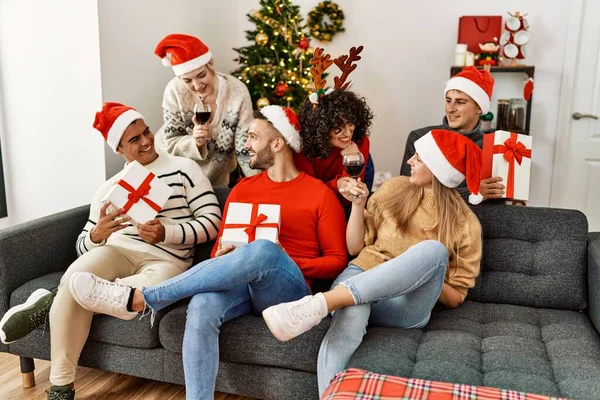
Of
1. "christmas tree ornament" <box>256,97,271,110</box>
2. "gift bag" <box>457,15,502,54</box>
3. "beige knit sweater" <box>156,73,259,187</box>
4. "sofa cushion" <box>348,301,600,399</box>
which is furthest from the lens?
"gift bag" <box>457,15,502,54</box>

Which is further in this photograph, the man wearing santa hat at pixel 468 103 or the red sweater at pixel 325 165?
the man wearing santa hat at pixel 468 103

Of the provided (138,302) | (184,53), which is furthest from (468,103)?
(138,302)

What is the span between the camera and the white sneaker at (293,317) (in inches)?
72.4

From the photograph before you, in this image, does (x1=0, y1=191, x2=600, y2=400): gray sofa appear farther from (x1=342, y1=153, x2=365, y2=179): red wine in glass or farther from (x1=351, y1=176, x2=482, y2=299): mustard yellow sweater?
(x1=342, y1=153, x2=365, y2=179): red wine in glass

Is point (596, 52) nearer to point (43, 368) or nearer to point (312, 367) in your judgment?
point (312, 367)

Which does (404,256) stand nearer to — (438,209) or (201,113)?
(438,209)

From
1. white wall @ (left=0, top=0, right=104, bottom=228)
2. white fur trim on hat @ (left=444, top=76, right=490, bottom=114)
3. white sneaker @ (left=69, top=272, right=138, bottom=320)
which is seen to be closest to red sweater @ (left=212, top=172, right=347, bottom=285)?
white sneaker @ (left=69, top=272, right=138, bottom=320)

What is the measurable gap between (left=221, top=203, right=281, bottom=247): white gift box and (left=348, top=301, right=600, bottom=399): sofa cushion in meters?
0.53

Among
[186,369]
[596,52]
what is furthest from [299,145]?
[596,52]

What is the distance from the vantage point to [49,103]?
3.22 meters

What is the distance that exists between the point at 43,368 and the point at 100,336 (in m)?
0.51

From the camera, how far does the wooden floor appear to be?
7.75 ft

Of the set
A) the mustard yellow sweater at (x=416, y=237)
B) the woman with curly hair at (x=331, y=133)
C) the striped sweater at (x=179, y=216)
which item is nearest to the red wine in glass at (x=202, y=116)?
the striped sweater at (x=179, y=216)

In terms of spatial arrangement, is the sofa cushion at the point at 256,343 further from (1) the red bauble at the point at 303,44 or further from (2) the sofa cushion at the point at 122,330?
(1) the red bauble at the point at 303,44
